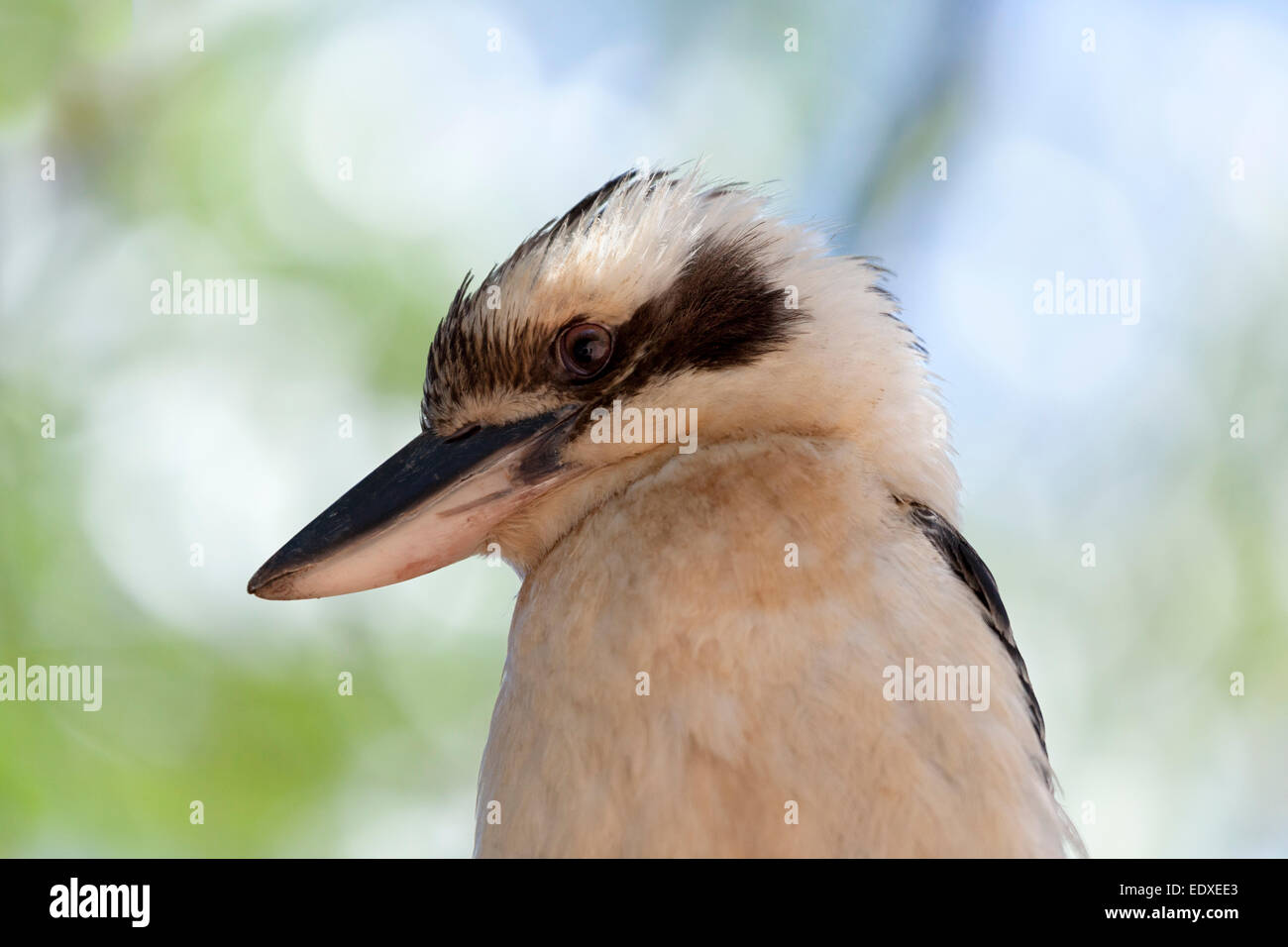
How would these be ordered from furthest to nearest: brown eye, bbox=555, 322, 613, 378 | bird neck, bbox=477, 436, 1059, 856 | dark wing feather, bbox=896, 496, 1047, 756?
brown eye, bbox=555, 322, 613, 378
dark wing feather, bbox=896, 496, 1047, 756
bird neck, bbox=477, 436, 1059, 856

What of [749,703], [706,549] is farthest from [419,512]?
[749,703]

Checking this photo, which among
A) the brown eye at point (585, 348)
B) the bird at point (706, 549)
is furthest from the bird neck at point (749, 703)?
the brown eye at point (585, 348)

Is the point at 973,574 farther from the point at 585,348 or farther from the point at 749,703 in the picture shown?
the point at 585,348

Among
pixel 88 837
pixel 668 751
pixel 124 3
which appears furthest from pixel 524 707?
pixel 124 3

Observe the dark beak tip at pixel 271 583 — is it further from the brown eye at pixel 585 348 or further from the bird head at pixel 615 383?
the brown eye at pixel 585 348

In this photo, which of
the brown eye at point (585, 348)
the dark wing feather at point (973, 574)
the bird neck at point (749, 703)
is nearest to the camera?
the bird neck at point (749, 703)

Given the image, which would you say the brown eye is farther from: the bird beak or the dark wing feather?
→ the dark wing feather

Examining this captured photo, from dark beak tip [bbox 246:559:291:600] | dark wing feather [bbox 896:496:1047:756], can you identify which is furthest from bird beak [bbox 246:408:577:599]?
dark wing feather [bbox 896:496:1047:756]
